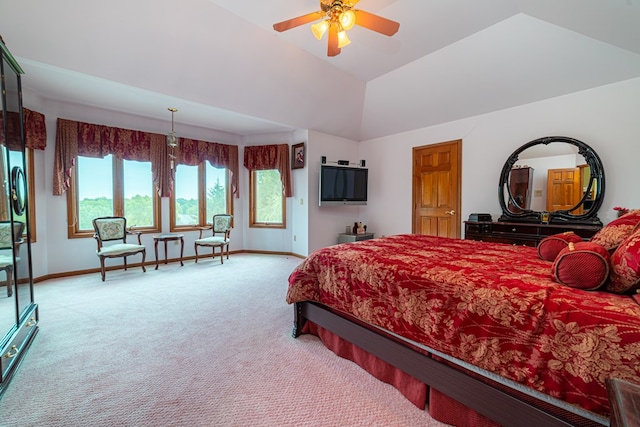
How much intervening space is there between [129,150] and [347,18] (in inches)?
166

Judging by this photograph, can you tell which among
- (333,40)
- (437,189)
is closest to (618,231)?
(333,40)

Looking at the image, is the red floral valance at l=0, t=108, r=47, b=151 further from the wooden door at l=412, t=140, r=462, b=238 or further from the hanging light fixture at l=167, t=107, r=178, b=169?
the wooden door at l=412, t=140, r=462, b=238

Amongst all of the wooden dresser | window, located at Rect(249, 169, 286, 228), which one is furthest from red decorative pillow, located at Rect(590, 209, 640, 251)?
window, located at Rect(249, 169, 286, 228)

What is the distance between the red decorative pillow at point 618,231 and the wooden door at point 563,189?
222 cm

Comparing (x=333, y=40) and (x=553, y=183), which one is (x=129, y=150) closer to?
(x=333, y=40)

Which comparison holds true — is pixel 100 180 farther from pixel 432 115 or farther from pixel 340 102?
pixel 432 115

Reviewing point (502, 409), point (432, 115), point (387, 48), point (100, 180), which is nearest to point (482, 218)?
point (432, 115)

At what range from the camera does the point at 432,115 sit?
440cm

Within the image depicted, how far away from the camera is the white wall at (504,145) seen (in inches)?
117

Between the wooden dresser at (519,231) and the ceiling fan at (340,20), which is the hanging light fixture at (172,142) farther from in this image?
the wooden dresser at (519,231)

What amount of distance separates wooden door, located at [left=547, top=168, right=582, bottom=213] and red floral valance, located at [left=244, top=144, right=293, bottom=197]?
4.14 metres

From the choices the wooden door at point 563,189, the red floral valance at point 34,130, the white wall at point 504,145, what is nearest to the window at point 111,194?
the red floral valance at point 34,130

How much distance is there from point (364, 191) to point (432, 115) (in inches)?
72.9

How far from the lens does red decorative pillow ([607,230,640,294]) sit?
3.49 ft
